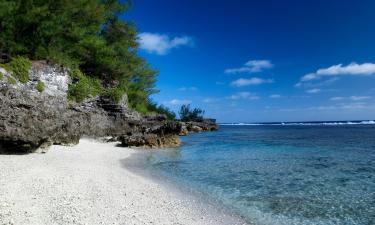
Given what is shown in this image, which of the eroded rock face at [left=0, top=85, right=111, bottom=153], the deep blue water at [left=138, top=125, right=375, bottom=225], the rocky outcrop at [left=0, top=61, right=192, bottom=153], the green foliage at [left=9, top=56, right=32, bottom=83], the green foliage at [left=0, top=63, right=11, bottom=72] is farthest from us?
the green foliage at [left=9, top=56, right=32, bottom=83]

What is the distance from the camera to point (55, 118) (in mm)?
15812

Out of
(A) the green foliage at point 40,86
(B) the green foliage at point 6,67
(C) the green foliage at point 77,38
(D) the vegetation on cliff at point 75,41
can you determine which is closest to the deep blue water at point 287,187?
(A) the green foliage at point 40,86

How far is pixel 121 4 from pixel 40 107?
110ft

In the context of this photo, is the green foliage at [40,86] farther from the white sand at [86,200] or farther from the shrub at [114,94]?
the white sand at [86,200]

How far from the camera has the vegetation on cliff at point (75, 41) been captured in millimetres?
24562

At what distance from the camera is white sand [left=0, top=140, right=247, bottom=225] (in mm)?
6617

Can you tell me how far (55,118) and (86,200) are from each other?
30.5ft

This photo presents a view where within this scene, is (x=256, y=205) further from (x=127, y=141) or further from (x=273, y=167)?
(x=127, y=141)

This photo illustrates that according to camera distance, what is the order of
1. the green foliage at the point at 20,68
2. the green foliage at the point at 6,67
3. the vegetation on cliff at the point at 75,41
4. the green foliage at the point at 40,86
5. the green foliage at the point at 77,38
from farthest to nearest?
the green foliage at the point at 77,38
the vegetation on cliff at the point at 75,41
the green foliage at the point at 40,86
the green foliage at the point at 20,68
the green foliage at the point at 6,67

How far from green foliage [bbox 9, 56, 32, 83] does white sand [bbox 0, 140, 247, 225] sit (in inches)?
453

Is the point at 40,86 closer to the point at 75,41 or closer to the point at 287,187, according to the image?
the point at 75,41

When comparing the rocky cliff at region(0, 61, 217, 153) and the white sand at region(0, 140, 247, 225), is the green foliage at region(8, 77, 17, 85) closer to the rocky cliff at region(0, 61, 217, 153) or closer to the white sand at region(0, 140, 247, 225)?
the rocky cliff at region(0, 61, 217, 153)

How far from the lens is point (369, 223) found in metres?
7.48

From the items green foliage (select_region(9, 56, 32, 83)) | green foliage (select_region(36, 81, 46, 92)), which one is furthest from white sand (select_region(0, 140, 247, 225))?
green foliage (select_region(36, 81, 46, 92))
